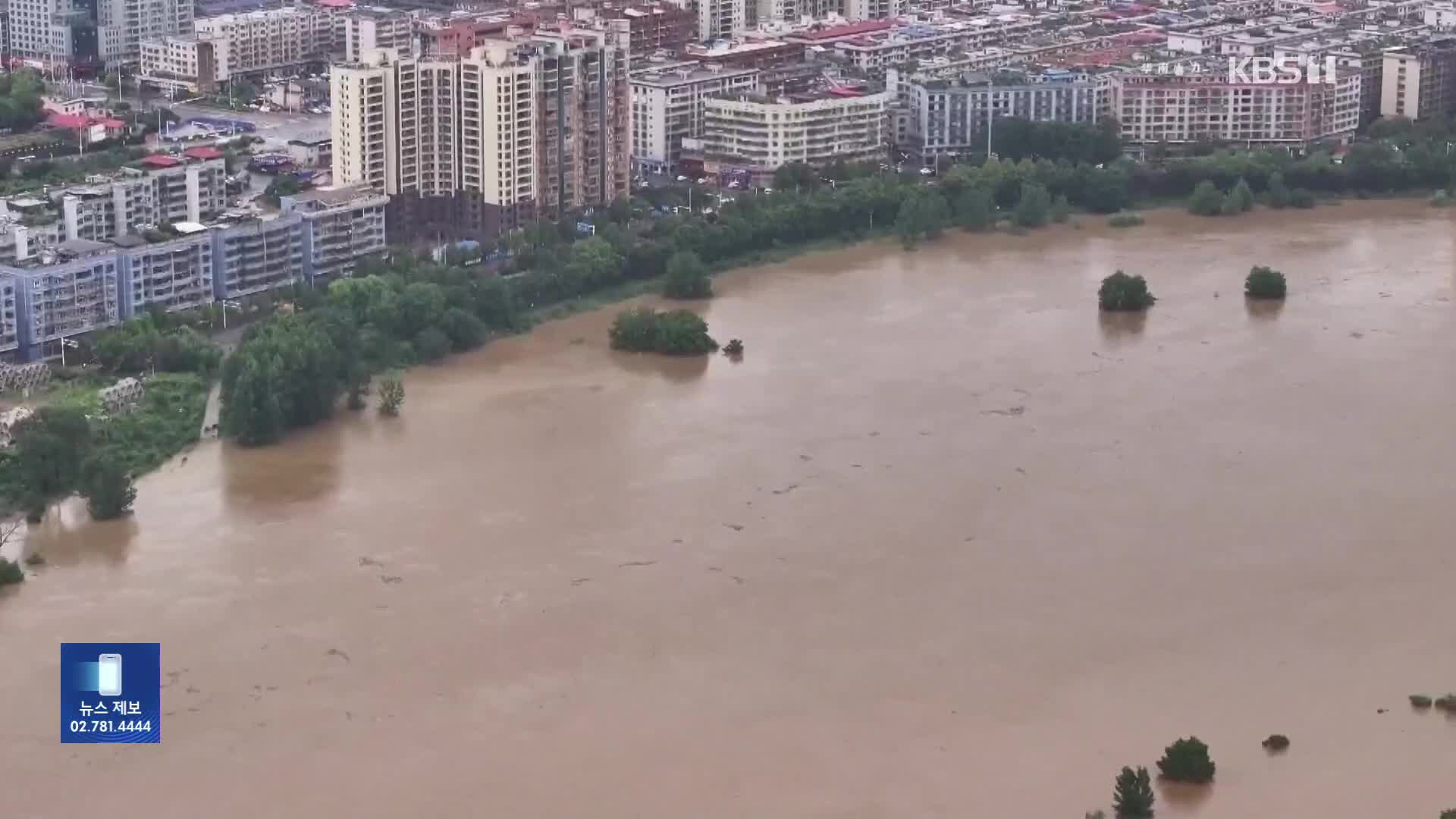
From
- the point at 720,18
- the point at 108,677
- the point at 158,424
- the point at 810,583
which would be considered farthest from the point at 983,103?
the point at 108,677

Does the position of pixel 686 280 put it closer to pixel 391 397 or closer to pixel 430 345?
pixel 430 345

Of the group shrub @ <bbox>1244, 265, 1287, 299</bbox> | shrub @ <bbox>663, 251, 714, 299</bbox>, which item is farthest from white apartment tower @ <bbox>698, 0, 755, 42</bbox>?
shrub @ <bbox>1244, 265, 1287, 299</bbox>

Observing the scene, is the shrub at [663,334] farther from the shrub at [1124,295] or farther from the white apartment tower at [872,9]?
the white apartment tower at [872,9]

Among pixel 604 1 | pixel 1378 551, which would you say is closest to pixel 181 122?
pixel 604 1

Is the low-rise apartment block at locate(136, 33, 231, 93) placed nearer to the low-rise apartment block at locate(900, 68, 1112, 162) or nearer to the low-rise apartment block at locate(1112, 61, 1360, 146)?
the low-rise apartment block at locate(900, 68, 1112, 162)

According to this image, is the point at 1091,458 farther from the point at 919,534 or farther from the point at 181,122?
the point at 181,122
